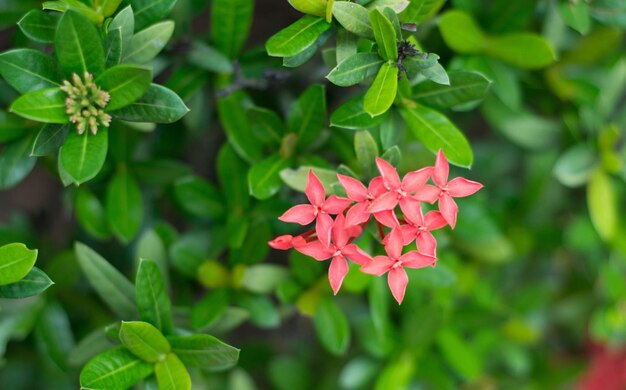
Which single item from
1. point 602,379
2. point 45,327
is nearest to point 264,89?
point 45,327

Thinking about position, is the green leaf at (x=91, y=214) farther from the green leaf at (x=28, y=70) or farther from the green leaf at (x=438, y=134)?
the green leaf at (x=438, y=134)

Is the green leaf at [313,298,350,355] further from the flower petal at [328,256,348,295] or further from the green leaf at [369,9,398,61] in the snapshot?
the green leaf at [369,9,398,61]

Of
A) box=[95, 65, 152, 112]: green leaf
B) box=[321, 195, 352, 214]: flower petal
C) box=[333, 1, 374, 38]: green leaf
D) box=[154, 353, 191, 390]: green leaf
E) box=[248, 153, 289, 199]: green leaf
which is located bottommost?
→ box=[154, 353, 191, 390]: green leaf

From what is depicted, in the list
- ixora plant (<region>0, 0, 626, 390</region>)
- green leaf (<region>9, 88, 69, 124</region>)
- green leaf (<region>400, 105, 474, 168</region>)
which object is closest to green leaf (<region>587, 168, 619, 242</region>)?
ixora plant (<region>0, 0, 626, 390</region>)

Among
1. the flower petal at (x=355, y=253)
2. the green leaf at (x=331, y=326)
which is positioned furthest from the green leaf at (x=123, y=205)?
the flower petal at (x=355, y=253)

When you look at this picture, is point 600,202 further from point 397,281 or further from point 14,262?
point 14,262

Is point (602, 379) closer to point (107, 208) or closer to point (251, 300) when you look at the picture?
point (251, 300)

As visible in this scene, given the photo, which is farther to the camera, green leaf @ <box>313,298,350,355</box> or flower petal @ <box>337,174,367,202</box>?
green leaf @ <box>313,298,350,355</box>

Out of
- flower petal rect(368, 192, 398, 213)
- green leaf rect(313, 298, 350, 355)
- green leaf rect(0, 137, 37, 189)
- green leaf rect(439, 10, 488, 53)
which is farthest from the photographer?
green leaf rect(313, 298, 350, 355)
